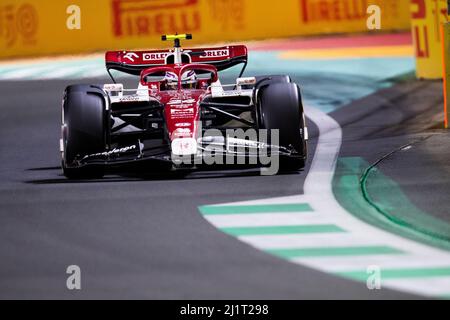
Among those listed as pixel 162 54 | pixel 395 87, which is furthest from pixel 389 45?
pixel 162 54

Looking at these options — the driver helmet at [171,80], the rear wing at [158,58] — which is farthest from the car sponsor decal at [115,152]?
the rear wing at [158,58]

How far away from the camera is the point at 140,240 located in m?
9.32

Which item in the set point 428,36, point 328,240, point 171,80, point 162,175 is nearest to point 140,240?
point 328,240

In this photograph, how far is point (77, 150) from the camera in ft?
40.2

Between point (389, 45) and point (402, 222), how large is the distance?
17.7 meters

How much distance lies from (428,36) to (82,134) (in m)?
10.3

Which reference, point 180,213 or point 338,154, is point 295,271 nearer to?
point 180,213

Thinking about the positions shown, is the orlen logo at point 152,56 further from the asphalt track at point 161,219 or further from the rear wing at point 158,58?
the asphalt track at point 161,219

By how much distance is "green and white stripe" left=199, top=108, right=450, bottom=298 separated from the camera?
8.11m

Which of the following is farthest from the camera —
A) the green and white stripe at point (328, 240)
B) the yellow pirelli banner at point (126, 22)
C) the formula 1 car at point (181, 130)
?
the yellow pirelli banner at point (126, 22)

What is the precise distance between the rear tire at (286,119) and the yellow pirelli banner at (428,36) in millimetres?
8745

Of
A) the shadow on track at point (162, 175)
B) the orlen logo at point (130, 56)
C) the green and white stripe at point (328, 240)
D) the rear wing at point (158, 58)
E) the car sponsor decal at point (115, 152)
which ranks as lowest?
the green and white stripe at point (328, 240)

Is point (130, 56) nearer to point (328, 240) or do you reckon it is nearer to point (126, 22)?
point (328, 240)

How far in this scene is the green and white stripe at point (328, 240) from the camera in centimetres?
811
